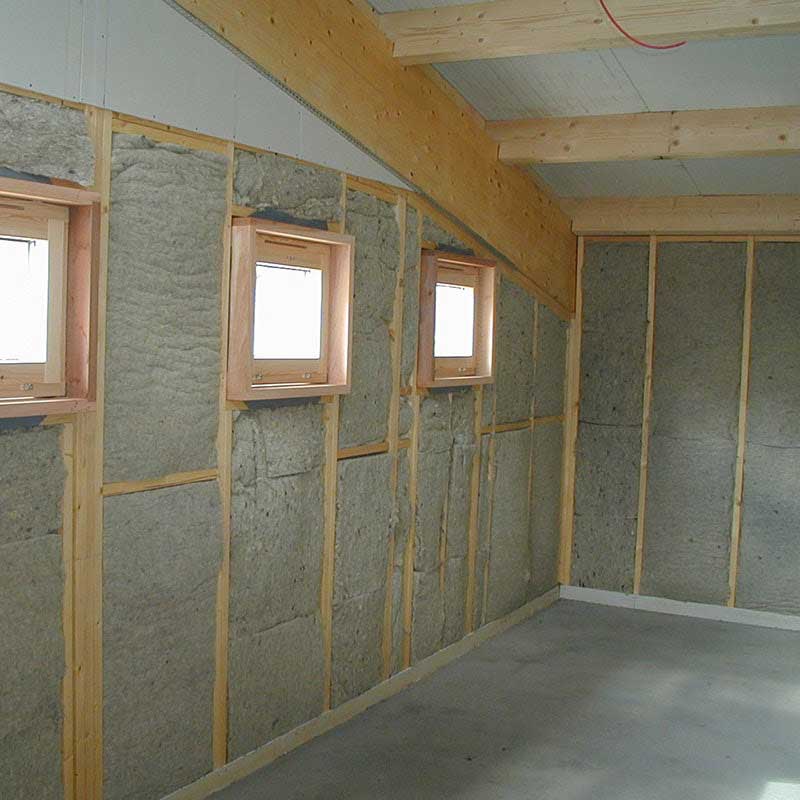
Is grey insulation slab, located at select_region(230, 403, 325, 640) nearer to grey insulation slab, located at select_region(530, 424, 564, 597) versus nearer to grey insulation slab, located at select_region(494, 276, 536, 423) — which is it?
grey insulation slab, located at select_region(494, 276, 536, 423)

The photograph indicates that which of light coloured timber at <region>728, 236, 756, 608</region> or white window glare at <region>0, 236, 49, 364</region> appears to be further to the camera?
light coloured timber at <region>728, 236, 756, 608</region>

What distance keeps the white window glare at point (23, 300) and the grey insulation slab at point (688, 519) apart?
414 centimetres

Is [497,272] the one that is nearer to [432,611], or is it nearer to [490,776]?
[432,611]

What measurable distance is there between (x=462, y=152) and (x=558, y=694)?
7.97 feet

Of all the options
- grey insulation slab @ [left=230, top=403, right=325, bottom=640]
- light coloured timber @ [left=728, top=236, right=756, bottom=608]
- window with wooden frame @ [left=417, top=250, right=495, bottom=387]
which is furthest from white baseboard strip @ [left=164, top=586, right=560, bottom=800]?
window with wooden frame @ [left=417, top=250, right=495, bottom=387]

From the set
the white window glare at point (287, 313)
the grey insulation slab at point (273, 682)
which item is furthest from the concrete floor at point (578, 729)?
the white window glare at point (287, 313)

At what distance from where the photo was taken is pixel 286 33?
3352mm

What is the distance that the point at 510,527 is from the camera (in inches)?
215

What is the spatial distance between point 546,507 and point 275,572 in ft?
8.84

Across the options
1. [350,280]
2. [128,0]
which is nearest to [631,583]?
[350,280]

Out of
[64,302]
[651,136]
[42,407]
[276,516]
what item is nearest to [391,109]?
[651,136]

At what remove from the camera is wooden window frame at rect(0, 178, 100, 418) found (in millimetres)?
2574

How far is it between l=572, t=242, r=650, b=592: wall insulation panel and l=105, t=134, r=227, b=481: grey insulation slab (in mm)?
3339

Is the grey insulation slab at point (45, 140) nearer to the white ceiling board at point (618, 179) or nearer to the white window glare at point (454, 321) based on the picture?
the white window glare at point (454, 321)
